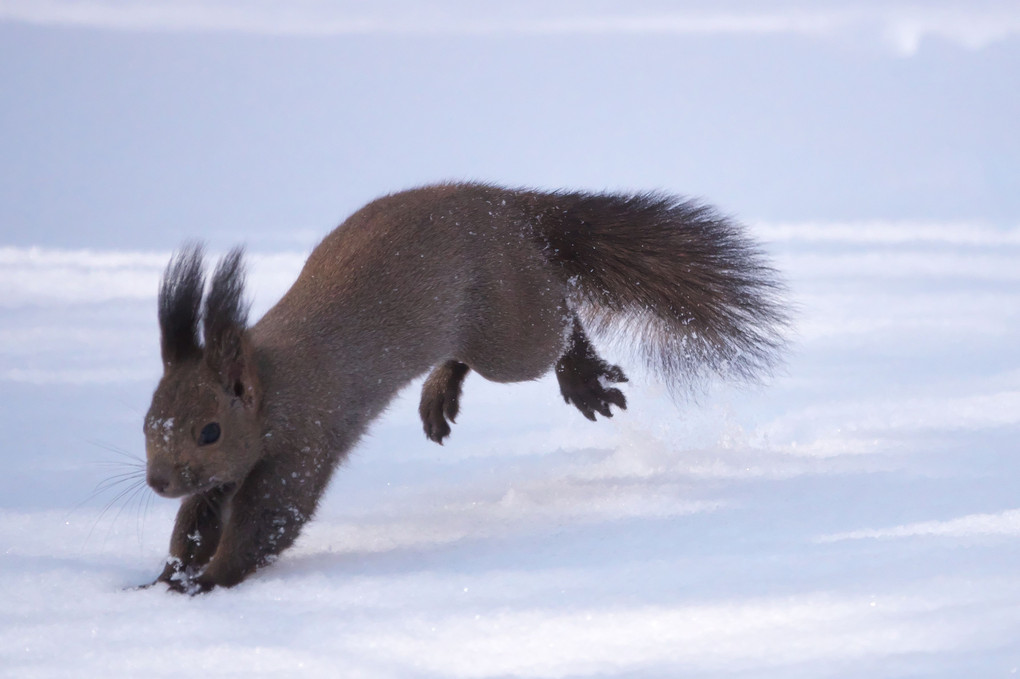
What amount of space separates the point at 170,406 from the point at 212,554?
579 millimetres

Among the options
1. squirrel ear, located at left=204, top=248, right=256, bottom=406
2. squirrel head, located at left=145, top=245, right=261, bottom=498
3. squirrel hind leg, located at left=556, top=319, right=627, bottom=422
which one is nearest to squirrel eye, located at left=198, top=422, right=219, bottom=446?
squirrel head, located at left=145, top=245, right=261, bottom=498

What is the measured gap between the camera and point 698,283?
4766 millimetres

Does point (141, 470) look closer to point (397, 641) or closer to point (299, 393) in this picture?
point (299, 393)

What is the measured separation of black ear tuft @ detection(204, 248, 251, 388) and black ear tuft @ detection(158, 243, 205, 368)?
0.16ft

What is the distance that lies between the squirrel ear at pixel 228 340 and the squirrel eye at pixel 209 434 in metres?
0.14

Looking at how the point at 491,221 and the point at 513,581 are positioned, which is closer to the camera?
the point at 513,581

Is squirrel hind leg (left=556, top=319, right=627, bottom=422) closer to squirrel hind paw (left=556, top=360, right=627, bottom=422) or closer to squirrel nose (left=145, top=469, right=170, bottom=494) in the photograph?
squirrel hind paw (left=556, top=360, right=627, bottom=422)

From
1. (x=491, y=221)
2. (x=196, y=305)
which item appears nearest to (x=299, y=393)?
(x=196, y=305)

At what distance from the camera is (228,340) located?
382 cm

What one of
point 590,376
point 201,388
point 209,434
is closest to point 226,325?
point 201,388

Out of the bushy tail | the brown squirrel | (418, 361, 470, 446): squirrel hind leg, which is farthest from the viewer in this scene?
(418, 361, 470, 446): squirrel hind leg

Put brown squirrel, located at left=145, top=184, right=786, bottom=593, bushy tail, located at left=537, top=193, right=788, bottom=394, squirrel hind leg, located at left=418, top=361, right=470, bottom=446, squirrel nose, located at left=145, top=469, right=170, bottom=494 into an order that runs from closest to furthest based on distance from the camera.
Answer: squirrel nose, located at left=145, top=469, right=170, bottom=494 < brown squirrel, located at left=145, top=184, right=786, bottom=593 < bushy tail, located at left=537, top=193, right=788, bottom=394 < squirrel hind leg, located at left=418, top=361, right=470, bottom=446

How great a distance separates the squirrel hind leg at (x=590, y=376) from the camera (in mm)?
4934

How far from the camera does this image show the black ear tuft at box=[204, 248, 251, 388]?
381cm
